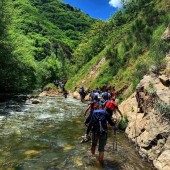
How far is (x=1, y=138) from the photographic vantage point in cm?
1797

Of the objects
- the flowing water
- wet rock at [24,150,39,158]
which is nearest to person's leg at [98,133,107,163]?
the flowing water

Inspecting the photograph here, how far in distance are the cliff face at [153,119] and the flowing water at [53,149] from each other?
0.65 meters

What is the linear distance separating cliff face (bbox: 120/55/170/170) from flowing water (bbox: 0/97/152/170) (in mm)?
648

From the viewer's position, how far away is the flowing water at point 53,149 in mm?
13586

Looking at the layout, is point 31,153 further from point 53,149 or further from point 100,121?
point 100,121

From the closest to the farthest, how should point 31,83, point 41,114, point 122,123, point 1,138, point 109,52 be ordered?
1. point 1,138
2. point 122,123
3. point 41,114
4. point 109,52
5. point 31,83

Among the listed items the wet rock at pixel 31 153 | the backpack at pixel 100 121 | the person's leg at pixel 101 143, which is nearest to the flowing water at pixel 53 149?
the wet rock at pixel 31 153

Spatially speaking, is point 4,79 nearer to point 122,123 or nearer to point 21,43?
point 21,43

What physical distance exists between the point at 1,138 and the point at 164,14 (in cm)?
2935

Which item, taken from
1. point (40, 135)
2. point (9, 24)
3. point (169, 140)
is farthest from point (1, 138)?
point (9, 24)

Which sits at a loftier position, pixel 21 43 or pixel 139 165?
pixel 21 43

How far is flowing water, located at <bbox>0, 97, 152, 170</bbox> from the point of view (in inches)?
535

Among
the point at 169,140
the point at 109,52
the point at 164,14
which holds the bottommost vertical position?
the point at 169,140

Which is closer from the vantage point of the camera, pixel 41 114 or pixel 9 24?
pixel 41 114
